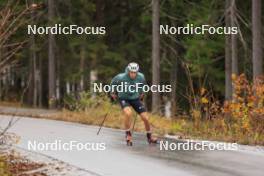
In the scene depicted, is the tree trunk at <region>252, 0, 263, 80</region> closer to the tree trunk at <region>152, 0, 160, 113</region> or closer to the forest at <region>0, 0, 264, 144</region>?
the forest at <region>0, 0, 264, 144</region>

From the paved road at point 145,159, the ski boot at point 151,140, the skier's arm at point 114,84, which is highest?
the skier's arm at point 114,84

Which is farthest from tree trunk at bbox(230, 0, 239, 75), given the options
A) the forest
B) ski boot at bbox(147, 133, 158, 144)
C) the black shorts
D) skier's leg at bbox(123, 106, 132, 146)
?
skier's leg at bbox(123, 106, 132, 146)

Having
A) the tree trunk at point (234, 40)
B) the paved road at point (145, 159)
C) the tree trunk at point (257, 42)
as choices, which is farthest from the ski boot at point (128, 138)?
the tree trunk at point (234, 40)

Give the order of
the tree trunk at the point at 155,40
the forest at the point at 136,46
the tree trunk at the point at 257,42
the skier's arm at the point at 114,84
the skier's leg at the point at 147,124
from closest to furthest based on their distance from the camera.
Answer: the skier's arm at the point at 114,84
the skier's leg at the point at 147,124
the tree trunk at the point at 257,42
the tree trunk at the point at 155,40
the forest at the point at 136,46

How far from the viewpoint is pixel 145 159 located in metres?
12.4

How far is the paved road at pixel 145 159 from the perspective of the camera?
1102cm

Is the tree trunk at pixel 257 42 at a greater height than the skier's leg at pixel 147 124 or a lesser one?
greater

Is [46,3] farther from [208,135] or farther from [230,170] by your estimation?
[230,170]

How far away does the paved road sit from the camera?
434 inches

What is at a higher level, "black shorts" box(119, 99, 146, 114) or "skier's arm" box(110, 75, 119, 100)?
"skier's arm" box(110, 75, 119, 100)

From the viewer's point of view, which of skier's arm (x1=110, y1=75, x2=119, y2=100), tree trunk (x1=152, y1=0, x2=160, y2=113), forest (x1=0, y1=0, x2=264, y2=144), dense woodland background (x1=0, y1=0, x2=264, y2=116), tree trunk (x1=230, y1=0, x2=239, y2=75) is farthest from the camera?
dense woodland background (x1=0, y1=0, x2=264, y2=116)

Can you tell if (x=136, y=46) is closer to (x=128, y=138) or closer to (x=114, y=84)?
(x=128, y=138)

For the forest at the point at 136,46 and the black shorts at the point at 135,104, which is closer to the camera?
the black shorts at the point at 135,104

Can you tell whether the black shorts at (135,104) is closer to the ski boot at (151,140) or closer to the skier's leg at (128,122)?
the skier's leg at (128,122)
